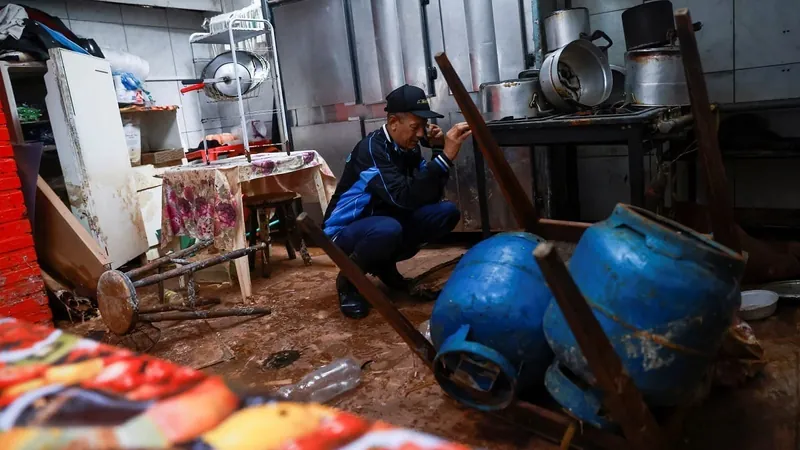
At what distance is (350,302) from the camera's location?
2.73 m

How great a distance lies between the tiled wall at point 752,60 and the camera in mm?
2998

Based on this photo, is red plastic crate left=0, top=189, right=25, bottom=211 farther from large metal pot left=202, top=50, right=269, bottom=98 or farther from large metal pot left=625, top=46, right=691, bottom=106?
large metal pot left=625, top=46, right=691, bottom=106

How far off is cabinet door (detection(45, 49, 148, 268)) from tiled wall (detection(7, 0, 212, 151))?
0.86 meters

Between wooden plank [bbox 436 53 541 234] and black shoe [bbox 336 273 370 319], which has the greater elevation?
wooden plank [bbox 436 53 541 234]

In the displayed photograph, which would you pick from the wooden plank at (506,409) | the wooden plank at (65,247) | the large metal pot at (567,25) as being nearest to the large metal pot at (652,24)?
the large metal pot at (567,25)

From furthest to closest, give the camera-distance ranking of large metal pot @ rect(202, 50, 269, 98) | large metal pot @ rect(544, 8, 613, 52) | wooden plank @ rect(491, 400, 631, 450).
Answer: large metal pot @ rect(202, 50, 269, 98)
large metal pot @ rect(544, 8, 613, 52)
wooden plank @ rect(491, 400, 631, 450)

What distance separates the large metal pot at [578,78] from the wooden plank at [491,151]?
1.01m

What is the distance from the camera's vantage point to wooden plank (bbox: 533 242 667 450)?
1.07 meters

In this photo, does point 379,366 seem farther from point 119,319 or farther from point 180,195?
point 180,195

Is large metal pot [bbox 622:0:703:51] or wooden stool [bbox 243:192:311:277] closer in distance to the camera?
large metal pot [bbox 622:0:703:51]

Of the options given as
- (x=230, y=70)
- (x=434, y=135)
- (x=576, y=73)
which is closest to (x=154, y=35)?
(x=230, y=70)

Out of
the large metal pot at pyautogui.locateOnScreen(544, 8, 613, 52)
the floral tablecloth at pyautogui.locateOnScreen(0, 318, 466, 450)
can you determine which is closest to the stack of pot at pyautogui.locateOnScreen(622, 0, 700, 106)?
the large metal pot at pyautogui.locateOnScreen(544, 8, 613, 52)

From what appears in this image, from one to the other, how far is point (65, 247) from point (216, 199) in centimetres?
100

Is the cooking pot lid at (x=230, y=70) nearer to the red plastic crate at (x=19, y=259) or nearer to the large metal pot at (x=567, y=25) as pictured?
the red plastic crate at (x=19, y=259)
